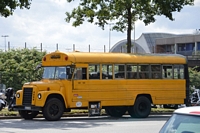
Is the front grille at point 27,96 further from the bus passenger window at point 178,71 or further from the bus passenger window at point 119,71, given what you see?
the bus passenger window at point 178,71

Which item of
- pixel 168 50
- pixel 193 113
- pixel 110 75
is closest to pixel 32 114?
pixel 110 75

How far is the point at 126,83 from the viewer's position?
26.1 m

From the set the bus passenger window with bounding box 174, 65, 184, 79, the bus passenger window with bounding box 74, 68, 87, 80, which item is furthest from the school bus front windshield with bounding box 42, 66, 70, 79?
the bus passenger window with bounding box 174, 65, 184, 79

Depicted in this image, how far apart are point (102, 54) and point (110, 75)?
102cm

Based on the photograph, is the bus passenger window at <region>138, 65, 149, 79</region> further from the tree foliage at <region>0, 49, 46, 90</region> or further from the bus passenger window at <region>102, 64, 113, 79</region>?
the tree foliage at <region>0, 49, 46, 90</region>

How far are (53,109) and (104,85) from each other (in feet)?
9.37

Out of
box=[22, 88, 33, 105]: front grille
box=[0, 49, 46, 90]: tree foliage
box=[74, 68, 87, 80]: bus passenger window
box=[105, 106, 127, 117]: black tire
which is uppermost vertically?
box=[0, 49, 46, 90]: tree foliage

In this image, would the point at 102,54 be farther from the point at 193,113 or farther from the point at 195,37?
the point at 195,37

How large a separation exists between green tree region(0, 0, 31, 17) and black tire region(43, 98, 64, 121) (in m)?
5.14

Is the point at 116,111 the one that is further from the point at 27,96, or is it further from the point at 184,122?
the point at 184,122

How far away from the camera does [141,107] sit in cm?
2661

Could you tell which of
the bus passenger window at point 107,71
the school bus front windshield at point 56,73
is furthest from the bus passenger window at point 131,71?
the school bus front windshield at point 56,73

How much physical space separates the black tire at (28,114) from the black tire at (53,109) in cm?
121

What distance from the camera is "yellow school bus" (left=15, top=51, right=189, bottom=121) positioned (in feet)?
78.8
